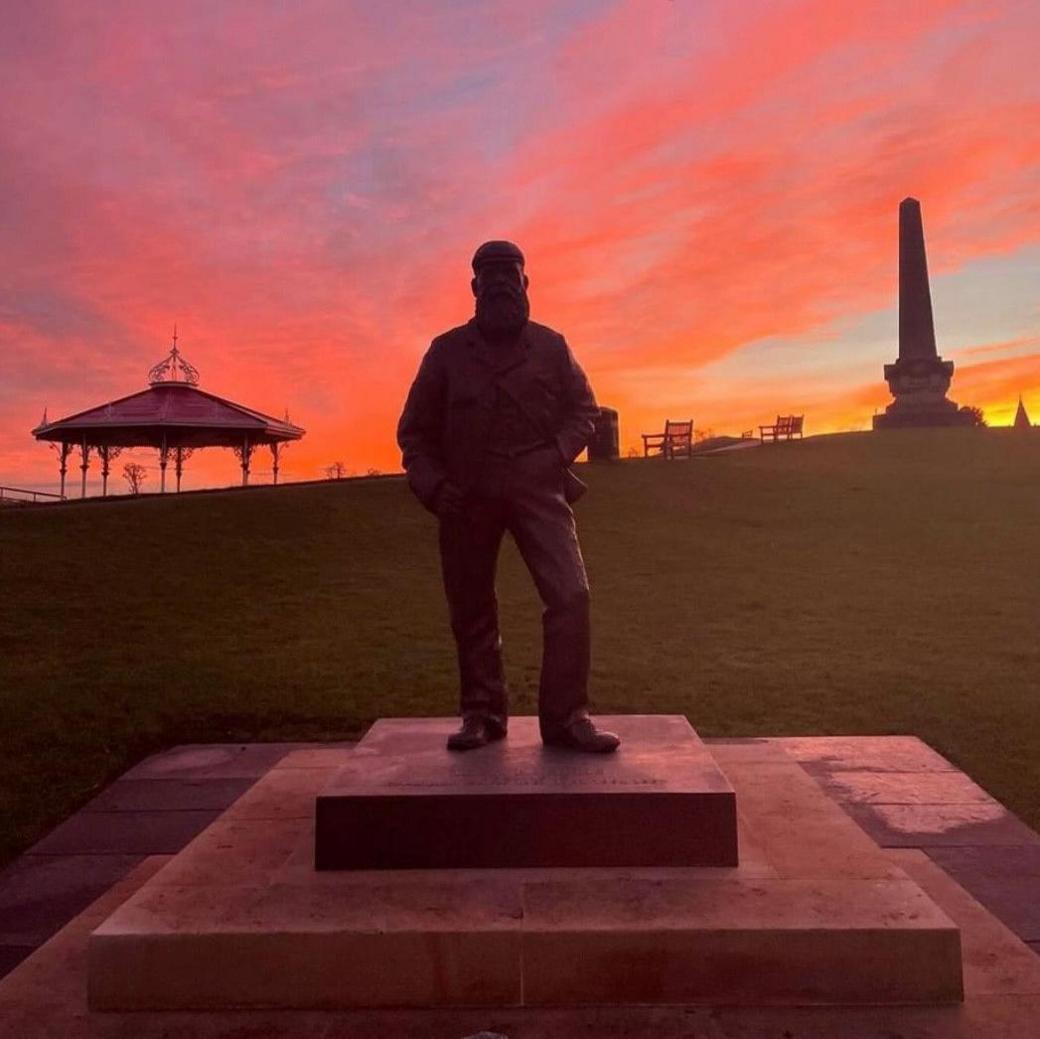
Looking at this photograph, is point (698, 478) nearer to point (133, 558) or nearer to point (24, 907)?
point (133, 558)

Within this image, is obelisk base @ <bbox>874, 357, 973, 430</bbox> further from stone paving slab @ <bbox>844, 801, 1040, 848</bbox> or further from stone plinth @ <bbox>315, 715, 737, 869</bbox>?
stone plinth @ <bbox>315, 715, 737, 869</bbox>

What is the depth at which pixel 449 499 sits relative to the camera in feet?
15.5

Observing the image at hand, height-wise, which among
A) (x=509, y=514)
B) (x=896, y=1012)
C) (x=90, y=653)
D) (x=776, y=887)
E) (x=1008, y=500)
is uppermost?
(x=1008, y=500)

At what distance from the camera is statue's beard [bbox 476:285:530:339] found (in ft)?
15.3

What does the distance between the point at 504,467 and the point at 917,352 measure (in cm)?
4114

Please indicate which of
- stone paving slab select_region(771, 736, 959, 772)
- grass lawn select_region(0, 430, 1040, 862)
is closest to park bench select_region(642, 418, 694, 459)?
grass lawn select_region(0, 430, 1040, 862)

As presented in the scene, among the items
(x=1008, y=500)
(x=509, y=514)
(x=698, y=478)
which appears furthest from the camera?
(x=698, y=478)

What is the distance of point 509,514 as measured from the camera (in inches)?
189

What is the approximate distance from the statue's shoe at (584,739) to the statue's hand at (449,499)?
1.26 metres

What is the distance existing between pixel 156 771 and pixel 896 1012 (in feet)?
18.9

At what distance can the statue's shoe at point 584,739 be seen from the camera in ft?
15.3

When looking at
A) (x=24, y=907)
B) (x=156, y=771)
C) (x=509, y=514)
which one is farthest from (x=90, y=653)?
(x=509, y=514)

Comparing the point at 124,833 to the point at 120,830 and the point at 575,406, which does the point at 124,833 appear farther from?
the point at 575,406

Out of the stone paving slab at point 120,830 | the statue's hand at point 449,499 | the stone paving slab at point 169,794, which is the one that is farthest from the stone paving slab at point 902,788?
the stone paving slab at point 169,794
